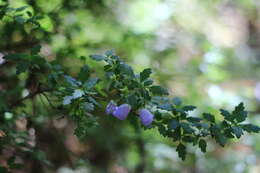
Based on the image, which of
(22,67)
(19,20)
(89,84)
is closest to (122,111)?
(89,84)

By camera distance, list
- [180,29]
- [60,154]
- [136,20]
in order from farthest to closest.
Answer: [180,29] < [136,20] < [60,154]

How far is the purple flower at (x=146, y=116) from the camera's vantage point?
1.03 m

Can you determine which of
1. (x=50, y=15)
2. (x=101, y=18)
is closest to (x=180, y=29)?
(x=101, y=18)

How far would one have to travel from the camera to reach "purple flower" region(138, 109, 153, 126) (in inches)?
40.6

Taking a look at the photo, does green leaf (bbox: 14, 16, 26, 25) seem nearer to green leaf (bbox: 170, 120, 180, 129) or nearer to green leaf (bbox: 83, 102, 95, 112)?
green leaf (bbox: 83, 102, 95, 112)

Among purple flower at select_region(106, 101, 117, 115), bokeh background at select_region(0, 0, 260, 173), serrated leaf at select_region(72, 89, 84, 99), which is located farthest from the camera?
bokeh background at select_region(0, 0, 260, 173)

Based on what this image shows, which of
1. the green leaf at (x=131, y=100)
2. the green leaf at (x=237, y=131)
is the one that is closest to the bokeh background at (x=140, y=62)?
the green leaf at (x=131, y=100)

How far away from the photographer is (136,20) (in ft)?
9.11

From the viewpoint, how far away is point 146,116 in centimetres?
103

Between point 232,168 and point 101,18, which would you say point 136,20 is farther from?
point 232,168

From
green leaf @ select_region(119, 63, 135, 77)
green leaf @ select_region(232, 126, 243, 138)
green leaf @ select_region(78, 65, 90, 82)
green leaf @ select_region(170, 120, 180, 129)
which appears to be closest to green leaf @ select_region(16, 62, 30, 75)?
green leaf @ select_region(78, 65, 90, 82)

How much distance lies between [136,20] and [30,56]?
1.84 metres

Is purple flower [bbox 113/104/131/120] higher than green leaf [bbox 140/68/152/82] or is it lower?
lower

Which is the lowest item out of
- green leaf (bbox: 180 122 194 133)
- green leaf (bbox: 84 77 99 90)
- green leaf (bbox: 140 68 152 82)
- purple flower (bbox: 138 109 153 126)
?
green leaf (bbox: 180 122 194 133)
